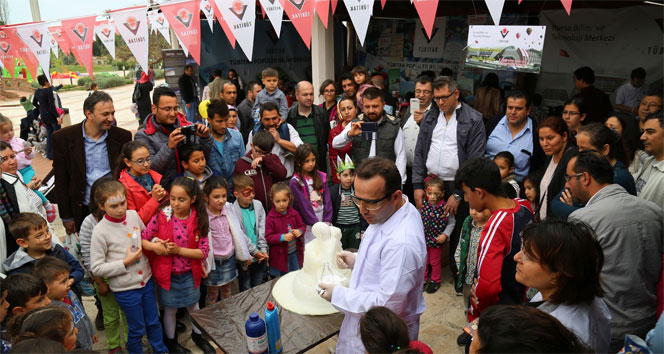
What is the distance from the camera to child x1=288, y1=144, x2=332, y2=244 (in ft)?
13.4

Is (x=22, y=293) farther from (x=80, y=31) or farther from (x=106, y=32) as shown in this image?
(x=80, y=31)

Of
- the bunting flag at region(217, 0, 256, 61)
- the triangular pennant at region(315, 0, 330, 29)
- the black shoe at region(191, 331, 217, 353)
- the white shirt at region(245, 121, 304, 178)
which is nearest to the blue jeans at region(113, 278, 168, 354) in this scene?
the black shoe at region(191, 331, 217, 353)

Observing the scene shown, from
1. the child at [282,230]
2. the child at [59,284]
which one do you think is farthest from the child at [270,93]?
the child at [59,284]

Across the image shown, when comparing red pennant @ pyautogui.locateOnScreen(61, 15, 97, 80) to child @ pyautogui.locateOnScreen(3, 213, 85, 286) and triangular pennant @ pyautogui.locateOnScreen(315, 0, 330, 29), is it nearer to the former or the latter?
triangular pennant @ pyautogui.locateOnScreen(315, 0, 330, 29)

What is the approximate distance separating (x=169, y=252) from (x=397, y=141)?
2442mm

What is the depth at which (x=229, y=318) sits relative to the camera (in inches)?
103

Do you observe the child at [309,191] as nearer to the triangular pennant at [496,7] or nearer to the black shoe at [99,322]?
the black shoe at [99,322]

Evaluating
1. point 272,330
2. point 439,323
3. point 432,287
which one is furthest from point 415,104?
point 272,330

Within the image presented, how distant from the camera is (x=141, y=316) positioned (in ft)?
10.3

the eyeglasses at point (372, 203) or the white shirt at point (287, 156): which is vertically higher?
the eyeglasses at point (372, 203)

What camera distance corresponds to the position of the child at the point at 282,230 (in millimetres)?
3834

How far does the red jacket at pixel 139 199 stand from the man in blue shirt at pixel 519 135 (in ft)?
10.6

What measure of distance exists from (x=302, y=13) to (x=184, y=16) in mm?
1847

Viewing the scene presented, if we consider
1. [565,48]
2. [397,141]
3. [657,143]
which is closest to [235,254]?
[397,141]
